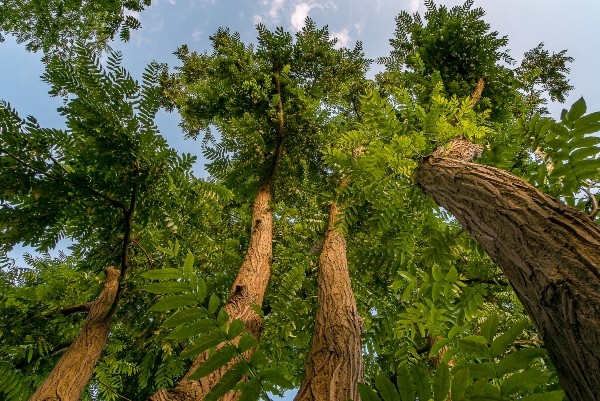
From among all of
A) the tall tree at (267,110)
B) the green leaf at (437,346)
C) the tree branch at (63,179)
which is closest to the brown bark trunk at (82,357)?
the tree branch at (63,179)

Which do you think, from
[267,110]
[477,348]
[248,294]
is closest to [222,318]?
[477,348]

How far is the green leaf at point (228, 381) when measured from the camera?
3.24 feet

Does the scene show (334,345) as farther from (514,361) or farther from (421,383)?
(421,383)

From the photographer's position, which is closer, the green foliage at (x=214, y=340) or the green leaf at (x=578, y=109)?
the green foliage at (x=214, y=340)

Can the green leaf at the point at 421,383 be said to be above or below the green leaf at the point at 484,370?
below

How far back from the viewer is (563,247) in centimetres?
155

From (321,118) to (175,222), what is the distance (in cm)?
366

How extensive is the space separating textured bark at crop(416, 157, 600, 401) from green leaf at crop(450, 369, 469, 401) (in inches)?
21.8

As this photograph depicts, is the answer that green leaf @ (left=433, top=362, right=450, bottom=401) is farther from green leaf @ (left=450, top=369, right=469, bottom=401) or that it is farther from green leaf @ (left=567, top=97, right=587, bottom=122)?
green leaf @ (left=567, top=97, right=587, bottom=122)

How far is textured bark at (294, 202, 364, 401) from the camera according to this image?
268cm

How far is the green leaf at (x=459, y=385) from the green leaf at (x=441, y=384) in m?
0.02

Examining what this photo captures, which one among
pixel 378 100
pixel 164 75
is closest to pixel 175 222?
pixel 378 100

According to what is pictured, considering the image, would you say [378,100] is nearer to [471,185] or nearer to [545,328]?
[471,185]

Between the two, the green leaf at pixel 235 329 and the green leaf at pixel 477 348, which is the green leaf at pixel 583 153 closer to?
the green leaf at pixel 477 348
